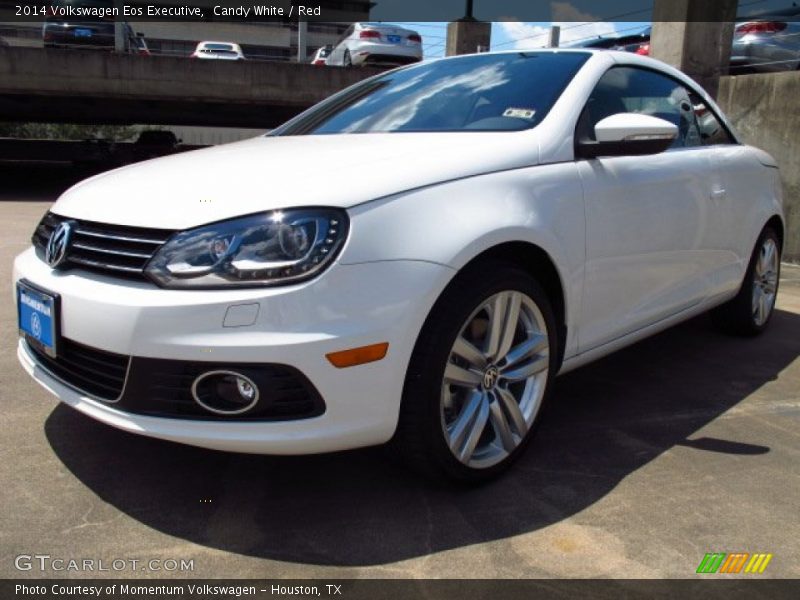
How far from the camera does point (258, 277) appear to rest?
6.89 ft

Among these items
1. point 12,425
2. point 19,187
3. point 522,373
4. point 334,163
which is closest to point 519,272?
point 522,373

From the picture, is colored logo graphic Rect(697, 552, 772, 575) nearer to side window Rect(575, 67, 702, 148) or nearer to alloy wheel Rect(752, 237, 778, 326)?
side window Rect(575, 67, 702, 148)

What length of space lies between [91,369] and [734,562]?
203cm

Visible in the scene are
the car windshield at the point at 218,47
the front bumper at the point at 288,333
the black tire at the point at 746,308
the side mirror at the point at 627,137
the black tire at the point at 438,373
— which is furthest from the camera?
the car windshield at the point at 218,47

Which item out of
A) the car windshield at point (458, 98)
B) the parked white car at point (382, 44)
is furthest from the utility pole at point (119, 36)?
the car windshield at point (458, 98)

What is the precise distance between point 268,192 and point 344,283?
0.38 m

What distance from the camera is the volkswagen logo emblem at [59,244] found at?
2.44 m

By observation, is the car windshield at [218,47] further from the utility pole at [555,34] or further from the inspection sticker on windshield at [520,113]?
the inspection sticker on windshield at [520,113]

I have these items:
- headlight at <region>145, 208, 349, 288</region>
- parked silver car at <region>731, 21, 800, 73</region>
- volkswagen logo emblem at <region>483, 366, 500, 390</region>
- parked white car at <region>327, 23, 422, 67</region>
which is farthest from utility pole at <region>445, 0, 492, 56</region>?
headlight at <region>145, 208, 349, 288</region>

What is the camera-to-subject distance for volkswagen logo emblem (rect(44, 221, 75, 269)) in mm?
2438

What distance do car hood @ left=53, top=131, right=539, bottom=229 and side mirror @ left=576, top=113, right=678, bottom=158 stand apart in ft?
0.98

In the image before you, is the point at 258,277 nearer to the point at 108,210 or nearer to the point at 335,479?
the point at 108,210

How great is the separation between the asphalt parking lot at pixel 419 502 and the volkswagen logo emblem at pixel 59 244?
2.47 feet
